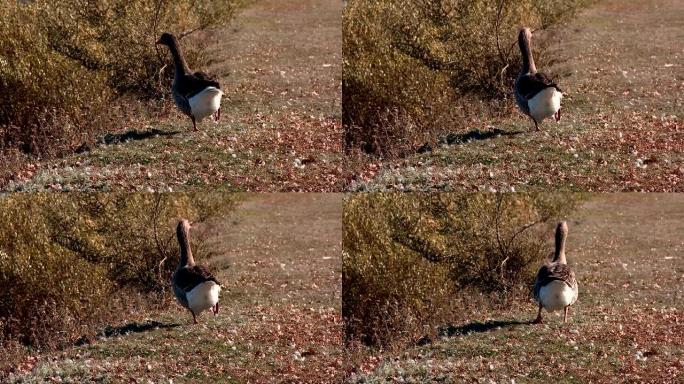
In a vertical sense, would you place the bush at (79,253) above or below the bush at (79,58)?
below

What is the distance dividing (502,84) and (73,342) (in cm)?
1150

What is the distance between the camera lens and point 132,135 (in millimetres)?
29672

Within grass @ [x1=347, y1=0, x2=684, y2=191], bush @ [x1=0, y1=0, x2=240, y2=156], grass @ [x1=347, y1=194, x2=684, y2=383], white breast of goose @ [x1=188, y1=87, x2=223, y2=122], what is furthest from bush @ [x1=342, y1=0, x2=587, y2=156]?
grass @ [x1=347, y1=194, x2=684, y2=383]

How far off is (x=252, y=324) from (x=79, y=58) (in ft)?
25.2

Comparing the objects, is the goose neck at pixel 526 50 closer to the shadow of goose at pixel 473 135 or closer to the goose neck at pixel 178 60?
the shadow of goose at pixel 473 135

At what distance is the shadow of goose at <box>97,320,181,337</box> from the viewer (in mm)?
29172

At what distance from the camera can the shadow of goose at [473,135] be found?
29375mm

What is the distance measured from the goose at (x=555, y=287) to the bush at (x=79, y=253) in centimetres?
736

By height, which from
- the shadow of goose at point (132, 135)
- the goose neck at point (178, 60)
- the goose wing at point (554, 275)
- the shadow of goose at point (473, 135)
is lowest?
the goose wing at point (554, 275)

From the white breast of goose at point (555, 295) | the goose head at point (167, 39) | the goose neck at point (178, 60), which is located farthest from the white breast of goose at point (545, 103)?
the goose head at point (167, 39)

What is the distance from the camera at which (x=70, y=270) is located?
29984 mm

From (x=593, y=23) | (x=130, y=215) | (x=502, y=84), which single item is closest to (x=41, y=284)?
(x=130, y=215)

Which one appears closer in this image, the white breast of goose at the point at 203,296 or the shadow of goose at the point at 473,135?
the white breast of goose at the point at 203,296

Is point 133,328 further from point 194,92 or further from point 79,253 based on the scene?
point 194,92
